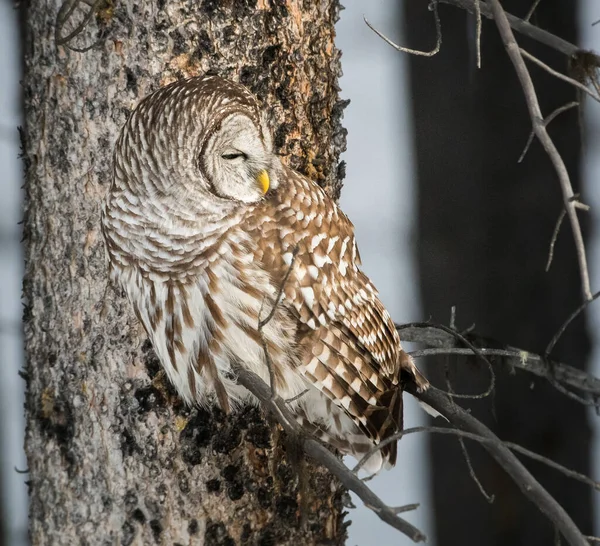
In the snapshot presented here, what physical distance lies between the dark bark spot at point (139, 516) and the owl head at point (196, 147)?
2.14ft

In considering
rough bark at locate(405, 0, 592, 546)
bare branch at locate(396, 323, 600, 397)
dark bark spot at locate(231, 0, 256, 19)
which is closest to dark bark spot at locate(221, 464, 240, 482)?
bare branch at locate(396, 323, 600, 397)

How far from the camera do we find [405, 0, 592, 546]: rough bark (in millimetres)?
2670

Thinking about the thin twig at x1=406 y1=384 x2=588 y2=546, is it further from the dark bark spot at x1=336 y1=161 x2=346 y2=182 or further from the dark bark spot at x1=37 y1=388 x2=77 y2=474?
the dark bark spot at x1=37 y1=388 x2=77 y2=474

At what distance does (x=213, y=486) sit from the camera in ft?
5.10

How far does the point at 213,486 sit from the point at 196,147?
70 cm

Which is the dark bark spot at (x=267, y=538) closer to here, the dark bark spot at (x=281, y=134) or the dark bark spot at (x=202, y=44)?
the dark bark spot at (x=281, y=134)

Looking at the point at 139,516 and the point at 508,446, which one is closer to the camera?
the point at 508,446

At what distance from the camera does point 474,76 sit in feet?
8.93

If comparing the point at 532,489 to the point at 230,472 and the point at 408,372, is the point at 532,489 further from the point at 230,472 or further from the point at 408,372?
the point at 230,472

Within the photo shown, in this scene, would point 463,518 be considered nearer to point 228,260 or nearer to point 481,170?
point 481,170

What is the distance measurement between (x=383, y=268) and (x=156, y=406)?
185cm

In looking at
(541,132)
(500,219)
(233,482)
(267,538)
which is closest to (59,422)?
(233,482)

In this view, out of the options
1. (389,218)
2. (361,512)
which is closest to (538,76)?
(389,218)

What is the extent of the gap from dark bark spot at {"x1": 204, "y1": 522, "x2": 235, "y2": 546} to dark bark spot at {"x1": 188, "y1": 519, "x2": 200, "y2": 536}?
0.07 feet
